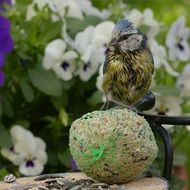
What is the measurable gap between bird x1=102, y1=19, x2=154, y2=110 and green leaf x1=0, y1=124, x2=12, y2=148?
1.09 m

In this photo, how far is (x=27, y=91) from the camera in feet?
9.36

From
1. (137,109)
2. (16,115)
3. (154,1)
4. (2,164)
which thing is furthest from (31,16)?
(154,1)

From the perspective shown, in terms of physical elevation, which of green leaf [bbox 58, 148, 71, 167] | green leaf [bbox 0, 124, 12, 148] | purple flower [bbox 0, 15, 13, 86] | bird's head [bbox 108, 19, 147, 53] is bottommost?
green leaf [bbox 58, 148, 71, 167]

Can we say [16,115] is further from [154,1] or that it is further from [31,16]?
[154,1]

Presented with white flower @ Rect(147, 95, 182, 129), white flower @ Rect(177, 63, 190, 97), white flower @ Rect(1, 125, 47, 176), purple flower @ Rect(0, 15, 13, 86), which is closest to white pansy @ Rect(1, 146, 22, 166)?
white flower @ Rect(1, 125, 47, 176)

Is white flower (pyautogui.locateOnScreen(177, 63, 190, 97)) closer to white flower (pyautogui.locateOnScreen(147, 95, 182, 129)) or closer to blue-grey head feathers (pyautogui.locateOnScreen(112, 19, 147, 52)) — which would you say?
white flower (pyautogui.locateOnScreen(147, 95, 182, 129))

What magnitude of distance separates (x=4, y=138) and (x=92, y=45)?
50 cm

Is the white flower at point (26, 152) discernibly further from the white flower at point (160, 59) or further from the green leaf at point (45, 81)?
the white flower at point (160, 59)

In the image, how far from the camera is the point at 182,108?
10.2 ft

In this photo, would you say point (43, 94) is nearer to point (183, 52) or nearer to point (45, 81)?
point (45, 81)

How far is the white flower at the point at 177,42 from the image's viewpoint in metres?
3.15

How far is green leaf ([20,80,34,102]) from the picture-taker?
2830 mm

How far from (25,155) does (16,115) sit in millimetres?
202

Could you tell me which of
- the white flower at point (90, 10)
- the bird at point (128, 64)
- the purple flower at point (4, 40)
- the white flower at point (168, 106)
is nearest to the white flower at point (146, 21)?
the white flower at point (90, 10)
